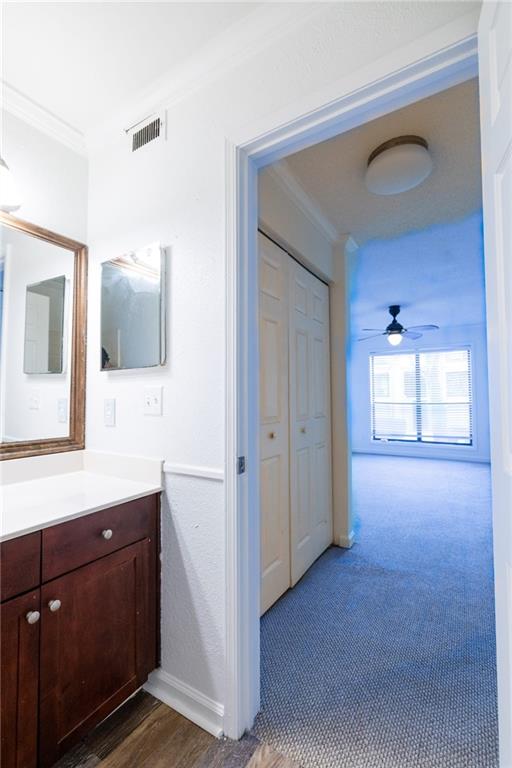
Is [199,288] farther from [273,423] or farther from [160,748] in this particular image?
[160,748]

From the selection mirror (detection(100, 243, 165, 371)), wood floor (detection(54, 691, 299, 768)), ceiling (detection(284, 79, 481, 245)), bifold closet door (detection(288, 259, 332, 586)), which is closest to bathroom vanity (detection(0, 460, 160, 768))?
wood floor (detection(54, 691, 299, 768))

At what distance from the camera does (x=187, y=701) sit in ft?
4.35

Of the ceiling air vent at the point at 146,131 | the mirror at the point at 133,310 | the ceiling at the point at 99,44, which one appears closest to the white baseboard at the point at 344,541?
the mirror at the point at 133,310

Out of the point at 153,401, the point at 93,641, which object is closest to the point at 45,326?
the point at 153,401

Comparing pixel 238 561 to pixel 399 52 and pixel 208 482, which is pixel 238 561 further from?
pixel 399 52

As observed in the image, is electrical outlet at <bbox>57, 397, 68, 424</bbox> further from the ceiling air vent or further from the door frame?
the ceiling air vent

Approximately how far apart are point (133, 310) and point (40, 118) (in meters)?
0.97

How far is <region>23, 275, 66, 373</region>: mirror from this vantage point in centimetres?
157

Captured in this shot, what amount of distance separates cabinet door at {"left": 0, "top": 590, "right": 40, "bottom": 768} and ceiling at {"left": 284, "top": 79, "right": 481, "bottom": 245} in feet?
7.50

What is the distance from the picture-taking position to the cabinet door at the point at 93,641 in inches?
41.0

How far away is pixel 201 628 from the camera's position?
1300 millimetres

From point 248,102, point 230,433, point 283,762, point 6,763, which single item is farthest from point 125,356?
point 283,762

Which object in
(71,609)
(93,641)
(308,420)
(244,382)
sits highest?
(244,382)

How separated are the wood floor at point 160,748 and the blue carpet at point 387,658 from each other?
0.08 metres
